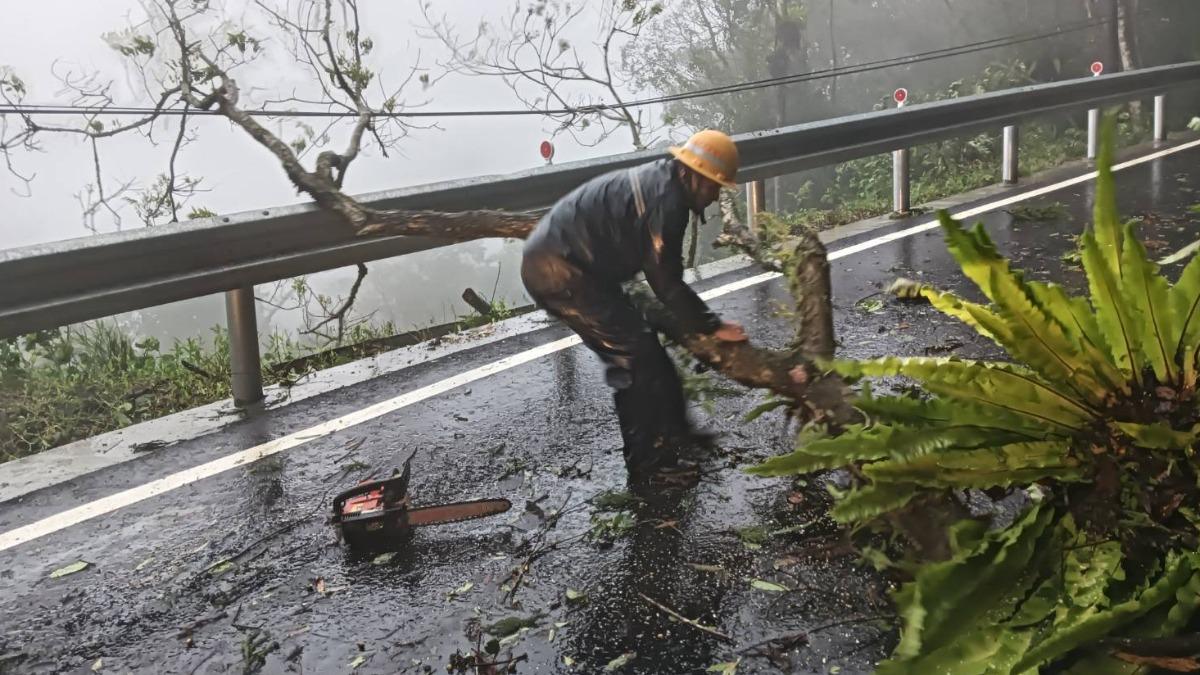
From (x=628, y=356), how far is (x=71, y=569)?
2.14 meters

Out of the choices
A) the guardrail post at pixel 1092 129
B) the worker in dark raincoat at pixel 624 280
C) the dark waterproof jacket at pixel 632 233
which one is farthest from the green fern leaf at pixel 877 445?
the guardrail post at pixel 1092 129

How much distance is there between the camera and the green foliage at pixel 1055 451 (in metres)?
1.82

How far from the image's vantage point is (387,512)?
313 centimetres

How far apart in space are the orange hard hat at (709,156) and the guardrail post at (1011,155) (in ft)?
25.9

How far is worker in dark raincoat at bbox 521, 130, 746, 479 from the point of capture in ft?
11.4

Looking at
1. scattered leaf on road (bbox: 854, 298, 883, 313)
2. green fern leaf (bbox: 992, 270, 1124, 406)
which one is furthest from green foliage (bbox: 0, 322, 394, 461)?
green fern leaf (bbox: 992, 270, 1124, 406)

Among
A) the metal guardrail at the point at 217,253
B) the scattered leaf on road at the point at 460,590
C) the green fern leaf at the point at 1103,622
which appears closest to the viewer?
the green fern leaf at the point at 1103,622

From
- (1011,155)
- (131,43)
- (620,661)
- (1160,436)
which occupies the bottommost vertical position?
(620,661)

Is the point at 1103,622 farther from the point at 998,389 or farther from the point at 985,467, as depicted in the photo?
the point at 998,389

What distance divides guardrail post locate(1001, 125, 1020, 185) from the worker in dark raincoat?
25.7 feet

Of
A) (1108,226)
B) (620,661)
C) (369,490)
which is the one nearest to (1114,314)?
(1108,226)

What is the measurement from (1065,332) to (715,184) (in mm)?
1583

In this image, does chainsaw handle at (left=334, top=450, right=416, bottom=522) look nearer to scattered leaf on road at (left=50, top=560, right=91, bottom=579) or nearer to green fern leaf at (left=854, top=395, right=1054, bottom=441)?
scattered leaf on road at (left=50, top=560, right=91, bottom=579)

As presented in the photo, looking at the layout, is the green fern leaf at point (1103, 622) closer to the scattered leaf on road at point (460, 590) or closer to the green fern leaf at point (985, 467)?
the green fern leaf at point (985, 467)
